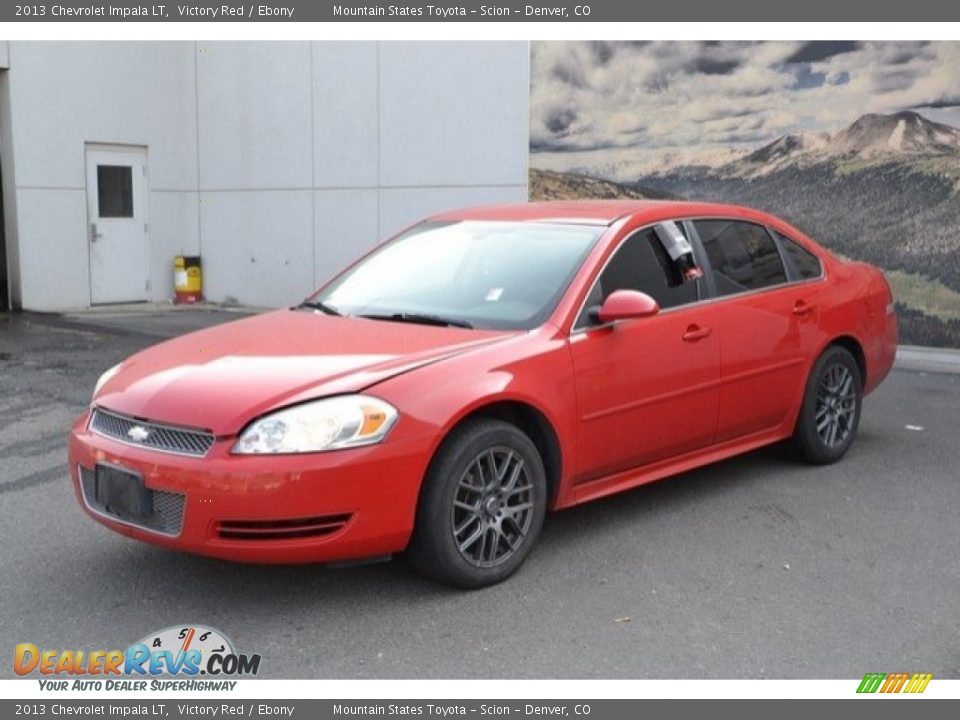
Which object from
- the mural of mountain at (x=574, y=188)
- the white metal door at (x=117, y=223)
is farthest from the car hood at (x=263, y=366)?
the white metal door at (x=117, y=223)

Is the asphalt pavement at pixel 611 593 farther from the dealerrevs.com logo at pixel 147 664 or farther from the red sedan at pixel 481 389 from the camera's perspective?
the red sedan at pixel 481 389

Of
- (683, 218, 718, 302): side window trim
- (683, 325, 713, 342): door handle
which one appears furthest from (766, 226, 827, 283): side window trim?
(683, 325, 713, 342): door handle

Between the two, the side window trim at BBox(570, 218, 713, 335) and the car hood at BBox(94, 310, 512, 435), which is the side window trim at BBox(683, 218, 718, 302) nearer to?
the side window trim at BBox(570, 218, 713, 335)

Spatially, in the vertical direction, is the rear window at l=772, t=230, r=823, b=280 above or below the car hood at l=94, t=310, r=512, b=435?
above

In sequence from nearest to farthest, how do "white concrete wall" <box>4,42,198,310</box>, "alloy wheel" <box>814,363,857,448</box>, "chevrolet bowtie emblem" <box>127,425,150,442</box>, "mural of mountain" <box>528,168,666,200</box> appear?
"chevrolet bowtie emblem" <box>127,425,150,442</box>
"alloy wheel" <box>814,363,857,448</box>
"mural of mountain" <box>528,168,666,200</box>
"white concrete wall" <box>4,42,198,310</box>

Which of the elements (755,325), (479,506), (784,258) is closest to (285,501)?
→ (479,506)

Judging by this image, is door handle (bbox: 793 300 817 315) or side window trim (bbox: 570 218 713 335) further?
A: door handle (bbox: 793 300 817 315)

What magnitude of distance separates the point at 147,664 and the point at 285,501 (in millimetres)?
740

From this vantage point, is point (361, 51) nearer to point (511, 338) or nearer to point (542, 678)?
point (511, 338)

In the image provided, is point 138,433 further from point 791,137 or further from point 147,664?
point 791,137

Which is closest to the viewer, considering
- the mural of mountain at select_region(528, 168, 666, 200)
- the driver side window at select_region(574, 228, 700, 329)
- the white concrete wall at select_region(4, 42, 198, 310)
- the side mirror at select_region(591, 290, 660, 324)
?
the side mirror at select_region(591, 290, 660, 324)

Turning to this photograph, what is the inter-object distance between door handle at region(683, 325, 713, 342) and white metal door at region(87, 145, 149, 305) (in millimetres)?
11656

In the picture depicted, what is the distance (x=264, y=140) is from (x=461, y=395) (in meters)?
11.3

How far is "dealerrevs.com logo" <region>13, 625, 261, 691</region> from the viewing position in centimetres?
378
